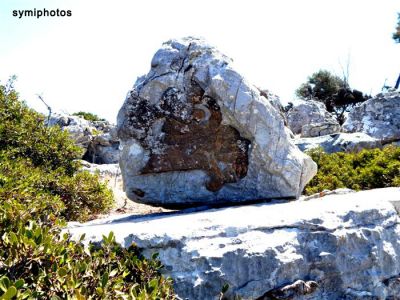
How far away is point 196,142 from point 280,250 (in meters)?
1.94

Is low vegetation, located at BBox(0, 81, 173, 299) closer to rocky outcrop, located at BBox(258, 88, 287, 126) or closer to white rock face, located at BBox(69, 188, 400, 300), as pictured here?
white rock face, located at BBox(69, 188, 400, 300)

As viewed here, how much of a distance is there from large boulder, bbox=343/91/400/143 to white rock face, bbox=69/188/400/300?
11.1 meters

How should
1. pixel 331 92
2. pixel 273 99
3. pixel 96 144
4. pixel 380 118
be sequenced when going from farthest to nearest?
pixel 331 92
pixel 96 144
pixel 380 118
pixel 273 99

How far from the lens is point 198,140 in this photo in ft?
16.6

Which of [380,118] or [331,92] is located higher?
[331,92]

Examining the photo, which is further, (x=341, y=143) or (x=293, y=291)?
(x=341, y=143)

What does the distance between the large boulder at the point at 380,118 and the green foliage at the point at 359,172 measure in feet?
14.7

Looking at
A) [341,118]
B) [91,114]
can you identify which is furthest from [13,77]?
[341,118]

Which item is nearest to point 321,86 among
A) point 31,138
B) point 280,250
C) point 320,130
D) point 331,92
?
point 331,92

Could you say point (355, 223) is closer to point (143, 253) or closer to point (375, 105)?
point (143, 253)

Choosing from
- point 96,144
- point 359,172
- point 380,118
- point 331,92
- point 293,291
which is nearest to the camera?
point 293,291

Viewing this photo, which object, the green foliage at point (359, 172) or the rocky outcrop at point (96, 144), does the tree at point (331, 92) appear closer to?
the rocky outcrop at point (96, 144)

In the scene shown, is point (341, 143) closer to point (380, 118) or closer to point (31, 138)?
point (380, 118)

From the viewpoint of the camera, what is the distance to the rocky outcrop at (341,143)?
41.7 feet
